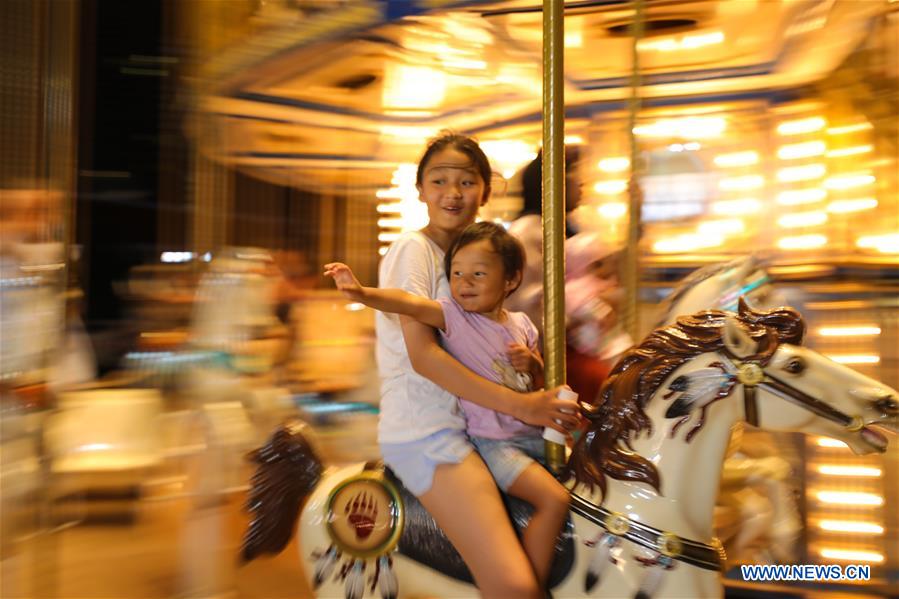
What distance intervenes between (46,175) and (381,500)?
205 cm

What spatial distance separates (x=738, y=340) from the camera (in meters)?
1.48

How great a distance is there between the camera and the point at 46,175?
2883 mm

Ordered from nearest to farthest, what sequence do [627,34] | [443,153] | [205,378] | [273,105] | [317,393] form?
1. [443,153]
2. [205,378]
3. [627,34]
4. [317,393]
5. [273,105]

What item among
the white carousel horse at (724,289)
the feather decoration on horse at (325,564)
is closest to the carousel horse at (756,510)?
the white carousel horse at (724,289)

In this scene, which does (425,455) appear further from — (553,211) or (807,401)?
(807,401)

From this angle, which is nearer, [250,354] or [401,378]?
[401,378]

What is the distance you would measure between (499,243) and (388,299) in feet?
0.91

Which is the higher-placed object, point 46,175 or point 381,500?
point 46,175

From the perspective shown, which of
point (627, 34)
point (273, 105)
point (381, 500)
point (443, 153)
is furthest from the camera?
point (273, 105)

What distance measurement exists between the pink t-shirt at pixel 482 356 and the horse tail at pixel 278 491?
1.30 ft

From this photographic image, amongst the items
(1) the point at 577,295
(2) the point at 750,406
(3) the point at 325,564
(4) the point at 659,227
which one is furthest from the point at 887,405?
(4) the point at 659,227

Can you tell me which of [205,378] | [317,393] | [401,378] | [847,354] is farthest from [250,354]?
[847,354]

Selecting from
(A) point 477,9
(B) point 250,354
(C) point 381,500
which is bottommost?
(C) point 381,500

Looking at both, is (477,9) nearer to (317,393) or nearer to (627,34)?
(627,34)
